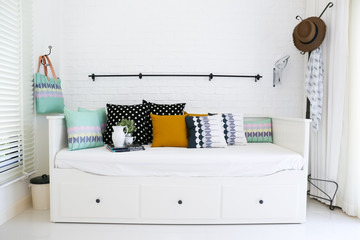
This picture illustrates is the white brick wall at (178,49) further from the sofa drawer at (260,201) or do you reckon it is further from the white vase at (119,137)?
the sofa drawer at (260,201)

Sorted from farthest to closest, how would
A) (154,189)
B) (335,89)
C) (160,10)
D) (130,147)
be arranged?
(160,10) → (335,89) → (130,147) → (154,189)

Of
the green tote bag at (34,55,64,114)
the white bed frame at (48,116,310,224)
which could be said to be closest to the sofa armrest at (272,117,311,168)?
the white bed frame at (48,116,310,224)

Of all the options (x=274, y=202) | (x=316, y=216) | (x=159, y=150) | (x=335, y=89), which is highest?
(x=335, y=89)

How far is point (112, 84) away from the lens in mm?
2857

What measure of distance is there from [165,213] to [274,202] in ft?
2.62

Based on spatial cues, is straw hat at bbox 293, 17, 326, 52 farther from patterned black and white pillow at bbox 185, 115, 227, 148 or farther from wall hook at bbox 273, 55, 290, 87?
patterned black and white pillow at bbox 185, 115, 227, 148

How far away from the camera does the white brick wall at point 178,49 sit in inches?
111

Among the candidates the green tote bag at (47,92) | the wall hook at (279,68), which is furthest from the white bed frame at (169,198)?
the wall hook at (279,68)

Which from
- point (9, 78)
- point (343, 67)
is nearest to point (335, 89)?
point (343, 67)

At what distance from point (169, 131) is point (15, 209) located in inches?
53.0

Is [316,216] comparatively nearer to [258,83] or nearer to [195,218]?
[195,218]

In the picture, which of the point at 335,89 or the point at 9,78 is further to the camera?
the point at 335,89

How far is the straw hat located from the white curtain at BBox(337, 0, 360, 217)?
226 mm

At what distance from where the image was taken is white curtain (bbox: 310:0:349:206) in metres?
2.28
